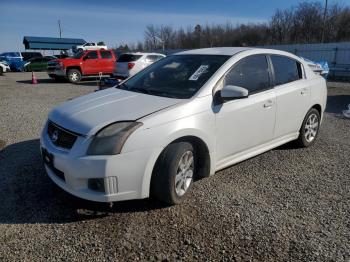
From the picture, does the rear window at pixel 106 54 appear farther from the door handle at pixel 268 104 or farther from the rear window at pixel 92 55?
the door handle at pixel 268 104

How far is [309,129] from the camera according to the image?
5.54 m

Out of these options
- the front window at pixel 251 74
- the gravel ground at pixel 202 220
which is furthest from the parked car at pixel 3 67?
the front window at pixel 251 74

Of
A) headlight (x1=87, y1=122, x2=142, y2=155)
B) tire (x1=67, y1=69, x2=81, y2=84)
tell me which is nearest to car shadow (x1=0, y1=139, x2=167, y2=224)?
headlight (x1=87, y1=122, x2=142, y2=155)

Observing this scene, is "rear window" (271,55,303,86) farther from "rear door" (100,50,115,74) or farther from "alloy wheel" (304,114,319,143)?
"rear door" (100,50,115,74)

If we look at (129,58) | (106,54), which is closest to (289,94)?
(129,58)

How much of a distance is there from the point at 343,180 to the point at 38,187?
3817 millimetres

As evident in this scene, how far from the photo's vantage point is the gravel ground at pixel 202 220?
2.86 meters

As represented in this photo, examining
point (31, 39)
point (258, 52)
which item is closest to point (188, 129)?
point (258, 52)

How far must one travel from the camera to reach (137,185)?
10.5 ft

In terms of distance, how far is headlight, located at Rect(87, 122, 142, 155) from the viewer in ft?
10.0

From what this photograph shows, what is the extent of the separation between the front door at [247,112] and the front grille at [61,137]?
157cm

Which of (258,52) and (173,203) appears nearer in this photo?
(173,203)

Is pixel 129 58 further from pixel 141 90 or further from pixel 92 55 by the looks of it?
pixel 141 90

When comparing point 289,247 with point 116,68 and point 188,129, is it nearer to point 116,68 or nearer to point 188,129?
point 188,129
